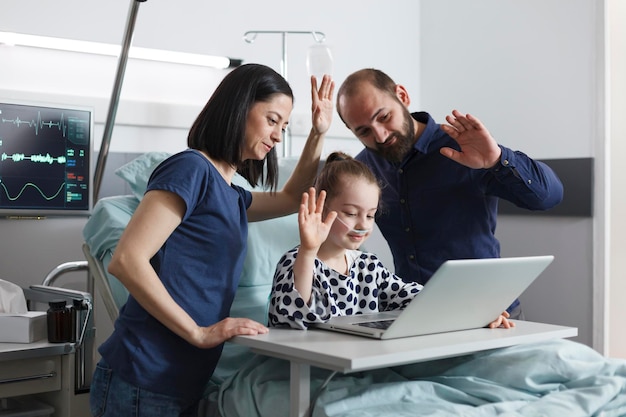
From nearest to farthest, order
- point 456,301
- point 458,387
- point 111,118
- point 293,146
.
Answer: point 456,301 → point 458,387 → point 111,118 → point 293,146

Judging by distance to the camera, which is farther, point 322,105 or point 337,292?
point 322,105

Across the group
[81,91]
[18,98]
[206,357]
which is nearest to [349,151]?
[81,91]

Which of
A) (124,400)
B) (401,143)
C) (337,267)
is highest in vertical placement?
(401,143)

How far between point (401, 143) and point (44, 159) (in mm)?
1180

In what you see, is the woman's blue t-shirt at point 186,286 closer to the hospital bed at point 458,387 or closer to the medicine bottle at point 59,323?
the hospital bed at point 458,387

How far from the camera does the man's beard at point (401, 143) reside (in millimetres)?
2195

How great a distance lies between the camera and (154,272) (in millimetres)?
1488

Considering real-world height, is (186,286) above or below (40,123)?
below

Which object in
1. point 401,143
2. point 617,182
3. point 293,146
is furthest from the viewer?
point 293,146

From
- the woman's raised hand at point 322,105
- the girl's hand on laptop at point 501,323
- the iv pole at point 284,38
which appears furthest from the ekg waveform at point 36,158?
the girl's hand on laptop at point 501,323

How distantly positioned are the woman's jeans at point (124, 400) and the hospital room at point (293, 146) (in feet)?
0.34

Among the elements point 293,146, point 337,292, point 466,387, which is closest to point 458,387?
point 466,387

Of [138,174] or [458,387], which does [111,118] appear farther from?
[458,387]

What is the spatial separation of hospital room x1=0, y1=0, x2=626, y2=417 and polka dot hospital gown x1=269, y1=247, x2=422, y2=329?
7 cm
